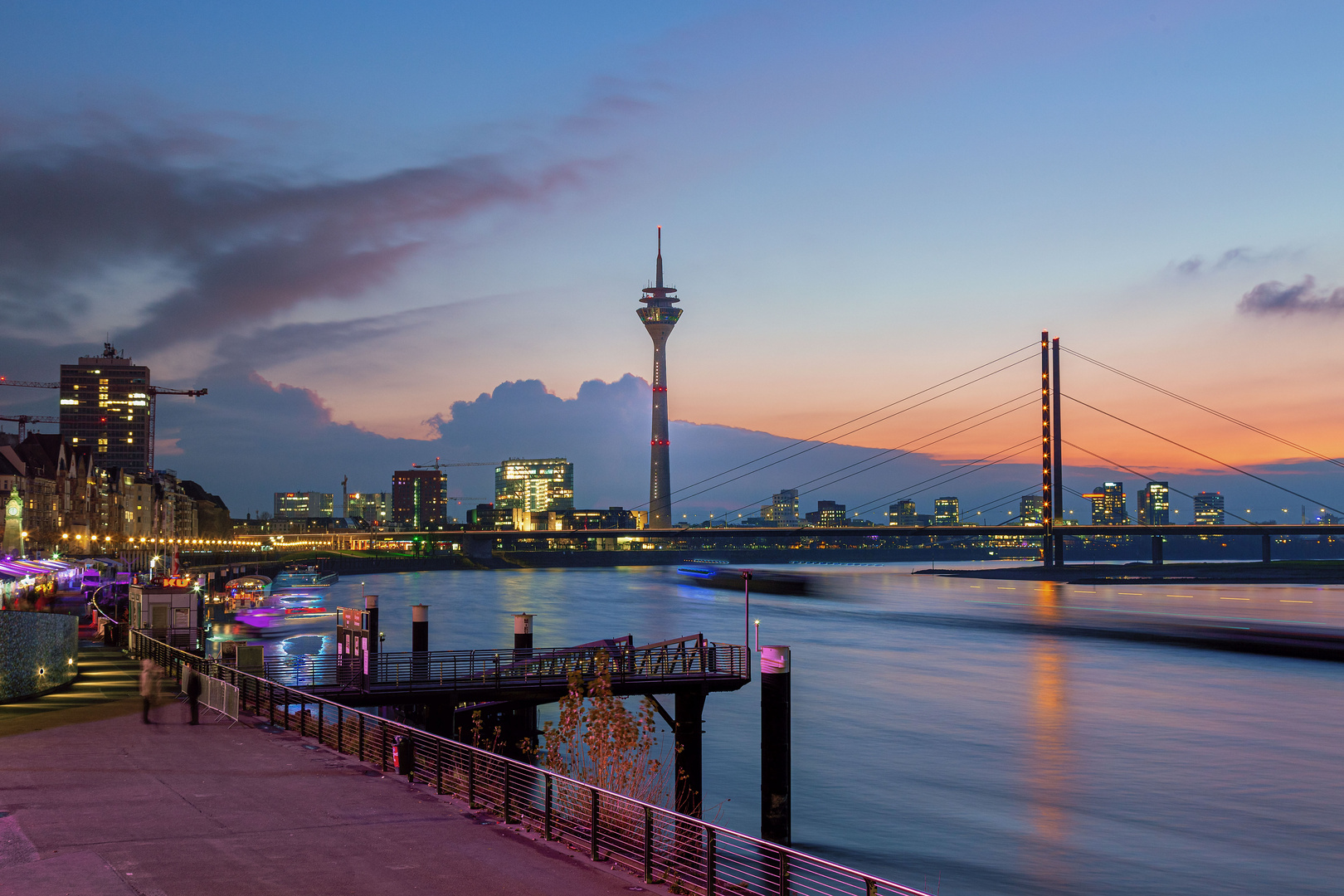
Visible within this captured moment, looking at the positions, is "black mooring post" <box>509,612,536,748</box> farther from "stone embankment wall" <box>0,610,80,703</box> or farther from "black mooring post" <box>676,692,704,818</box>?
"stone embankment wall" <box>0,610,80,703</box>

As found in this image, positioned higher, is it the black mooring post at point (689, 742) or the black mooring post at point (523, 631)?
the black mooring post at point (523, 631)

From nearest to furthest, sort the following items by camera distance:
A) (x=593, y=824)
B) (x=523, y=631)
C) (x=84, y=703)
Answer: (x=593, y=824) → (x=84, y=703) → (x=523, y=631)

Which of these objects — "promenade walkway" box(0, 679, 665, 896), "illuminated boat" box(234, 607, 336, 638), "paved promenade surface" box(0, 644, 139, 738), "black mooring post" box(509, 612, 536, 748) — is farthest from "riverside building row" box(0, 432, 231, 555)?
"promenade walkway" box(0, 679, 665, 896)

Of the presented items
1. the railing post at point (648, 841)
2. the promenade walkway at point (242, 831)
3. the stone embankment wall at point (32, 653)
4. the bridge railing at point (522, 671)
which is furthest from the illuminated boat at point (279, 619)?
the railing post at point (648, 841)


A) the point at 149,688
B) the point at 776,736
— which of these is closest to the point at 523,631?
the point at 149,688

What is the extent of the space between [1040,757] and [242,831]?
34.3 m

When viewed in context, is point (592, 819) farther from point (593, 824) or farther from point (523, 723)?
point (523, 723)

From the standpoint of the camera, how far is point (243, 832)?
1467 cm

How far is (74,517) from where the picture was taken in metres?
155

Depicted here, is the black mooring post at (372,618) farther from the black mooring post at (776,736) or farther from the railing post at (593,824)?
the railing post at (593,824)

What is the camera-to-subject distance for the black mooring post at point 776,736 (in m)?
25.6

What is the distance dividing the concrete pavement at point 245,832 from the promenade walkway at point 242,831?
0.08 ft

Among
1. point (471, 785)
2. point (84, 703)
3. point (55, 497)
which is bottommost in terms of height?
point (84, 703)

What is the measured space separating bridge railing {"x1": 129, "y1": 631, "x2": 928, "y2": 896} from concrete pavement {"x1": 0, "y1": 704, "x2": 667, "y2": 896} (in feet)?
1.26
